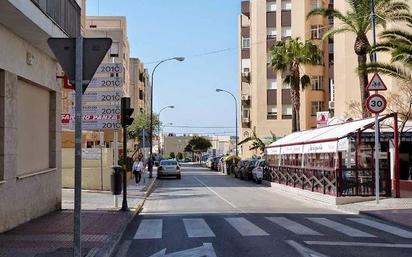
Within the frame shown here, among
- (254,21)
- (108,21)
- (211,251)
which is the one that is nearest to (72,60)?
(211,251)

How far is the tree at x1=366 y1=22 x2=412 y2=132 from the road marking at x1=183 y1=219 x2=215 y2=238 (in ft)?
36.5

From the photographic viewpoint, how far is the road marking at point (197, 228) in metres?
13.4

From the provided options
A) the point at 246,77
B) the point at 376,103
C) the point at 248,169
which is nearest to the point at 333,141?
the point at 376,103

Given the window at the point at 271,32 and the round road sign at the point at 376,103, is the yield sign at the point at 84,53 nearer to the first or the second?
the round road sign at the point at 376,103

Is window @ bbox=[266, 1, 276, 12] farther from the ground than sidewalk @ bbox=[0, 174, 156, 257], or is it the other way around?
window @ bbox=[266, 1, 276, 12]

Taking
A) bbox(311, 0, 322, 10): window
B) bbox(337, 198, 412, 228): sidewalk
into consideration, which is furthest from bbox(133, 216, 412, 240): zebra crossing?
bbox(311, 0, 322, 10): window

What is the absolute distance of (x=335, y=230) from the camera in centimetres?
1416

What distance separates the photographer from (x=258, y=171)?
4134 cm

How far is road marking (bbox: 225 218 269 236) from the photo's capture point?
13516mm

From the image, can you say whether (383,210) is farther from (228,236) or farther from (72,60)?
(72,60)

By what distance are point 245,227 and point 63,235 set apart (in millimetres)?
4376

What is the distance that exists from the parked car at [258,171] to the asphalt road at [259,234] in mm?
19882

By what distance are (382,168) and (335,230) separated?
30.0 ft

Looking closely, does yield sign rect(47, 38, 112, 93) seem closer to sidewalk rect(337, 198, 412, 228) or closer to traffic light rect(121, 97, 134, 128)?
sidewalk rect(337, 198, 412, 228)
